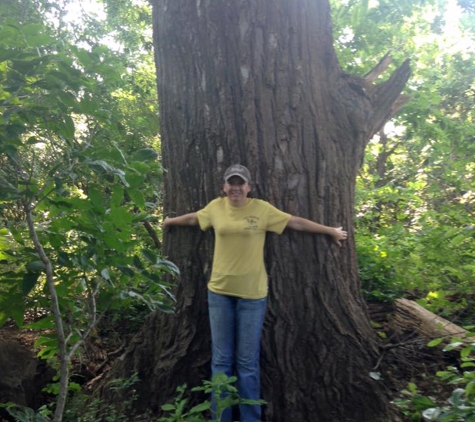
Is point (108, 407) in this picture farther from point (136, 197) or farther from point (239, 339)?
point (136, 197)

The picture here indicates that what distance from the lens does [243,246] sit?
4297 millimetres

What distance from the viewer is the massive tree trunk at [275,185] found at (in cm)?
442

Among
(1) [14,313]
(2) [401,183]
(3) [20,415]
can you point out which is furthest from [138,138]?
(2) [401,183]

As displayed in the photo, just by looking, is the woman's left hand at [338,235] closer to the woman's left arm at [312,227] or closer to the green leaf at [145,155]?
the woman's left arm at [312,227]

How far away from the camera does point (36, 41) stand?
2.62m

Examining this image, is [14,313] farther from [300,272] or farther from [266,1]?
[266,1]

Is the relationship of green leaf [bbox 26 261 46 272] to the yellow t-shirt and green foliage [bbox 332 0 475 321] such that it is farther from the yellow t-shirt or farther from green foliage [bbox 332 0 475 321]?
green foliage [bbox 332 0 475 321]

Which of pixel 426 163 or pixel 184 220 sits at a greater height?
pixel 426 163

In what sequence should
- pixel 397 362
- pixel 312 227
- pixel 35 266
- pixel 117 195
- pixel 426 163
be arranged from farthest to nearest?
pixel 426 163 < pixel 397 362 < pixel 312 227 < pixel 117 195 < pixel 35 266

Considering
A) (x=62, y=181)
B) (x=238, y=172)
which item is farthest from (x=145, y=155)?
(x=238, y=172)

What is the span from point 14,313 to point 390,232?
18.6ft

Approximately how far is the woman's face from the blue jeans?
2.52 ft

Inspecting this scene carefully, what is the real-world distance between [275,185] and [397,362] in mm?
1941

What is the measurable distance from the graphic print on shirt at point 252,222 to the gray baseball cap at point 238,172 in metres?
0.29
